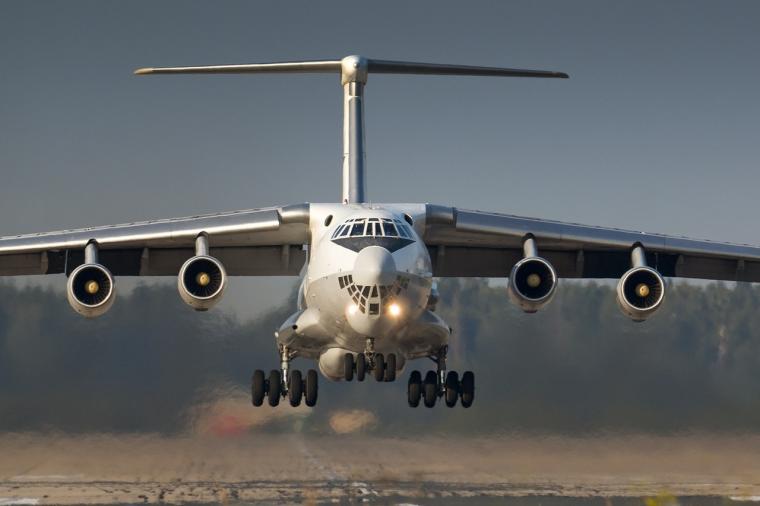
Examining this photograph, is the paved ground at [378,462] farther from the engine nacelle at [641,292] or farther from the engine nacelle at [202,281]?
the engine nacelle at [202,281]

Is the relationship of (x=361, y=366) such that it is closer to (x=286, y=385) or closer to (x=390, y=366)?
(x=390, y=366)

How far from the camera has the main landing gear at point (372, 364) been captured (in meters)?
16.9

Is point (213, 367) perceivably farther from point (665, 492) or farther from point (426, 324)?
point (665, 492)

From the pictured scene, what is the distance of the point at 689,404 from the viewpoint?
22.7m

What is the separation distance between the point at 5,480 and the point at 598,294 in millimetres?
9343

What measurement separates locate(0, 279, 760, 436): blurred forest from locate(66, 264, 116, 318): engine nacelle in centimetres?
417

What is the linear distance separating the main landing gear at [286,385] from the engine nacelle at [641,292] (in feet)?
12.8

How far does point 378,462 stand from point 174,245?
5.17 metres

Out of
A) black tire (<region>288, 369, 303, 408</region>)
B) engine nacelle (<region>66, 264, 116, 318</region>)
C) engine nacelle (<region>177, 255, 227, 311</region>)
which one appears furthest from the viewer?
black tire (<region>288, 369, 303, 408</region>)

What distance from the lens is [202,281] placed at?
17.7 m

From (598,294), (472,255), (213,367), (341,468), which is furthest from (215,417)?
(598,294)

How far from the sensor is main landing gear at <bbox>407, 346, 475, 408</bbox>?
1844 cm

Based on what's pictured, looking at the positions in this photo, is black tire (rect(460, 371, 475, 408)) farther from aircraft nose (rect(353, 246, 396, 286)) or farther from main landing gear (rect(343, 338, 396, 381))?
aircraft nose (rect(353, 246, 396, 286))

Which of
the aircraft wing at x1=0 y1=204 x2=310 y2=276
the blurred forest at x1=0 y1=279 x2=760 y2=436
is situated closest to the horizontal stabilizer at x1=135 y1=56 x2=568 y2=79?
the aircraft wing at x1=0 y1=204 x2=310 y2=276
